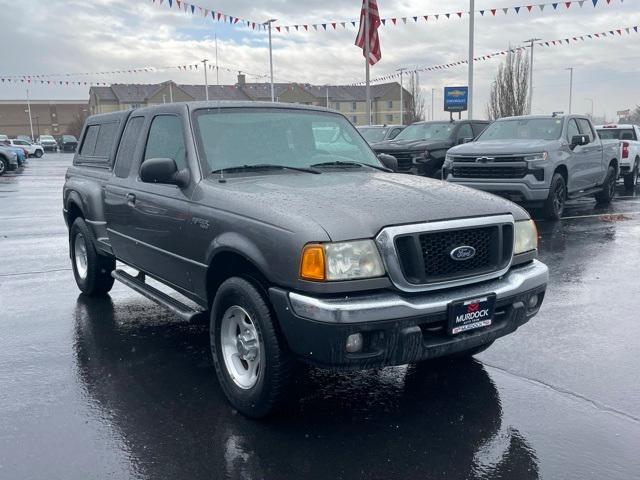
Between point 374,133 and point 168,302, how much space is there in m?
15.7

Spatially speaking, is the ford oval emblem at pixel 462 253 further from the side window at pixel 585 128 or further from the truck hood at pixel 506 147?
the side window at pixel 585 128

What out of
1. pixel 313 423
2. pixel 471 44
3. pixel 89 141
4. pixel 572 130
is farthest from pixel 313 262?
pixel 471 44

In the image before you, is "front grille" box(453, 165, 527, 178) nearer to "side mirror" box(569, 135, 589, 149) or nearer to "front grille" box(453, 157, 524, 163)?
"front grille" box(453, 157, 524, 163)

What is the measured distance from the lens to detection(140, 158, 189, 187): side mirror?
410 centimetres

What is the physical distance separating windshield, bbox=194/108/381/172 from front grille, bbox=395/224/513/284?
1488mm

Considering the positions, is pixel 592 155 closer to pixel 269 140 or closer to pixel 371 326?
pixel 269 140

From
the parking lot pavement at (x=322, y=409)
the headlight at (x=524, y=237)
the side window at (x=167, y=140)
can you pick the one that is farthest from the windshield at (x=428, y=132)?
the headlight at (x=524, y=237)

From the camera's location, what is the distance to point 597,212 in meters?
12.8

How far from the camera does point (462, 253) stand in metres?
3.48

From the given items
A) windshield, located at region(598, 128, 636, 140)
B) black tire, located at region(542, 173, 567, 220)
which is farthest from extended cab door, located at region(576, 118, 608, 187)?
windshield, located at region(598, 128, 636, 140)

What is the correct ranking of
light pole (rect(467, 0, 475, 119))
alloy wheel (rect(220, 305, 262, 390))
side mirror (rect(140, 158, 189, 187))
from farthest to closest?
light pole (rect(467, 0, 475, 119))
side mirror (rect(140, 158, 189, 187))
alloy wheel (rect(220, 305, 262, 390))

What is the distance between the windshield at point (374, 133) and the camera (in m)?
18.9

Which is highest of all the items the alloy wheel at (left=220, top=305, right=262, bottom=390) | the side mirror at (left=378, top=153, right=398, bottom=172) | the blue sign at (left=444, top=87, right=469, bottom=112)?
the blue sign at (left=444, top=87, right=469, bottom=112)

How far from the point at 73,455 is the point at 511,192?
915cm
